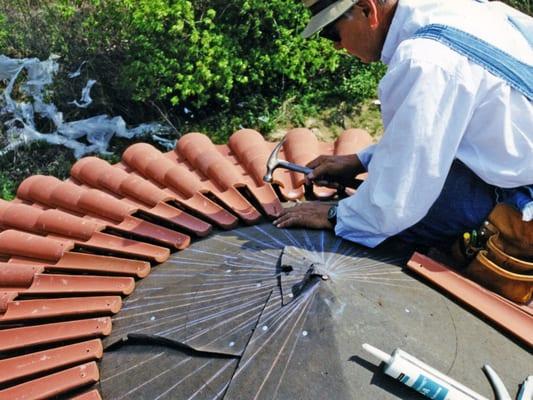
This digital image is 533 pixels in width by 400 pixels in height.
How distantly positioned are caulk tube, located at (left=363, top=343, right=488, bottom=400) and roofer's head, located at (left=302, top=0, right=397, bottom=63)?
1662 millimetres

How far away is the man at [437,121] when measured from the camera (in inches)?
96.7

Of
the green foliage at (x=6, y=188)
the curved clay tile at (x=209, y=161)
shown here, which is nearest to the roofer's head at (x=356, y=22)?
the curved clay tile at (x=209, y=161)

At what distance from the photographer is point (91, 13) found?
31.2ft

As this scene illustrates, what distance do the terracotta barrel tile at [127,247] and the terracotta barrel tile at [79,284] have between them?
0.68 feet

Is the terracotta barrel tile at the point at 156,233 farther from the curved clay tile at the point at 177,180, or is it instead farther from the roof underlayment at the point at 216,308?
the curved clay tile at the point at 177,180

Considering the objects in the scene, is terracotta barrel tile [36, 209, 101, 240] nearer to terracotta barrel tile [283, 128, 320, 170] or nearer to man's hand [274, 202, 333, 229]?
man's hand [274, 202, 333, 229]

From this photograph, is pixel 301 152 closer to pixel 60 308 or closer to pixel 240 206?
pixel 240 206

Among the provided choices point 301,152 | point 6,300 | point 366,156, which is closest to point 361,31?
point 366,156

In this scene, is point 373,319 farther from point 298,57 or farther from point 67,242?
point 298,57

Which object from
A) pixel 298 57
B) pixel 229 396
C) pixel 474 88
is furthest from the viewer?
pixel 298 57

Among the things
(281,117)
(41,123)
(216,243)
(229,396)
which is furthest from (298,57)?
(229,396)

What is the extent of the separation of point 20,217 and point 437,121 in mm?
2901

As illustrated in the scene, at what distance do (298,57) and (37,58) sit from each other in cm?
485

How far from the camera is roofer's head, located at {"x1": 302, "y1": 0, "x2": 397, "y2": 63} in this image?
9.08 feet
